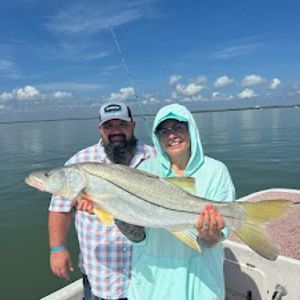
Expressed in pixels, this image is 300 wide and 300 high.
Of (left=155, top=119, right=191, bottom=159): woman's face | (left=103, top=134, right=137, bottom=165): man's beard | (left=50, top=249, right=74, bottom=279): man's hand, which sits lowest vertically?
(left=50, top=249, right=74, bottom=279): man's hand

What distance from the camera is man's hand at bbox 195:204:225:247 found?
2.70m

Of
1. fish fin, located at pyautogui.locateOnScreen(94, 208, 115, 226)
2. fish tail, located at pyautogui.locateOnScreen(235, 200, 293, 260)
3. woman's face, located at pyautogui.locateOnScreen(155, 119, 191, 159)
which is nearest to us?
fish tail, located at pyautogui.locateOnScreen(235, 200, 293, 260)

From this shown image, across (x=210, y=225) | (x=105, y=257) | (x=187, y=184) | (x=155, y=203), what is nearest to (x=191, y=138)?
(x=187, y=184)

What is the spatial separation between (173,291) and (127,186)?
2.92ft

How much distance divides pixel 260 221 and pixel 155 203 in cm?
81

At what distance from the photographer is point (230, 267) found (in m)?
4.78

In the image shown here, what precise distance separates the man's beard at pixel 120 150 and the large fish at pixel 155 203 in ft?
2.37

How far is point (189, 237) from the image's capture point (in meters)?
2.75

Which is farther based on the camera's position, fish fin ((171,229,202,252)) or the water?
the water

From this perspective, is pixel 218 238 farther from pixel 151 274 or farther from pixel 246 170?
pixel 246 170

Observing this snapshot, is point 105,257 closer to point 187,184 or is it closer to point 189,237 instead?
point 189,237

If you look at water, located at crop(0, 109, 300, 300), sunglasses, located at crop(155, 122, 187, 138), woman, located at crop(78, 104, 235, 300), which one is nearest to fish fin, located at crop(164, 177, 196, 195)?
woman, located at crop(78, 104, 235, 300)

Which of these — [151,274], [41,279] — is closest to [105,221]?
[151,274]

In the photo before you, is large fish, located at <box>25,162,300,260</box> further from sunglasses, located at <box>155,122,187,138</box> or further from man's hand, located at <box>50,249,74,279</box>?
man's hand, located at <box>50,249,74,279</box>
